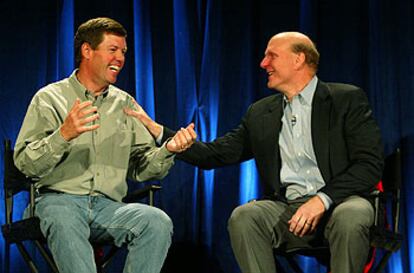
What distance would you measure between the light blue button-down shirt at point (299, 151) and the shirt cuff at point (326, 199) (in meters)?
0.19

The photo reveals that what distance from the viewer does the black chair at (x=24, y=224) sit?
114 inches

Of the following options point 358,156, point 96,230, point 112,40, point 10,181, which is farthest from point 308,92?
point 10,181

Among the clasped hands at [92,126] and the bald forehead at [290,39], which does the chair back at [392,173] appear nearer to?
the bald forehead at [290,39]

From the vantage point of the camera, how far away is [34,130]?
9.80 ft

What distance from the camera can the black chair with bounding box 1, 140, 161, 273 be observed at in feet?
9.53

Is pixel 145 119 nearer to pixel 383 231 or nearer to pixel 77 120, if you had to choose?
pixel 77 120

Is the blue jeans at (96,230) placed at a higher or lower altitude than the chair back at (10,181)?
lower

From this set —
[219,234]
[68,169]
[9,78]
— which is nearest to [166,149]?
[68,169]

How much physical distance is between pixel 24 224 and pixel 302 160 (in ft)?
4.16

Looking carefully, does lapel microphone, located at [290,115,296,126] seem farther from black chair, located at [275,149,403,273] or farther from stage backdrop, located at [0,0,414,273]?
stage backdrop, located at [0,0,414,273]

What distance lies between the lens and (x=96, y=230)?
297 centimetres

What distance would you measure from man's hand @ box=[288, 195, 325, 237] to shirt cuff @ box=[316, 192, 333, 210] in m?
0.02

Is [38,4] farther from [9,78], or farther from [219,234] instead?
[219,234]

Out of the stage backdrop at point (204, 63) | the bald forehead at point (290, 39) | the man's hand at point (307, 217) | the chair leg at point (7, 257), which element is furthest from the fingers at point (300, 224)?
the chair leg at point (7, 257)
